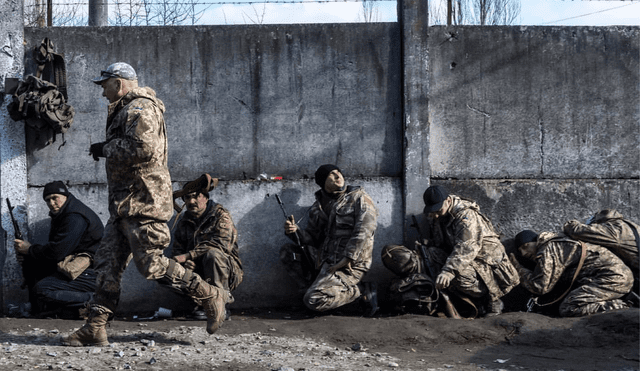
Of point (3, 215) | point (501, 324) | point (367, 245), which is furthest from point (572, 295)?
point (3, 215)

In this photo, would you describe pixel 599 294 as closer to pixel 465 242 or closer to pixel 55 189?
pixel 465 242

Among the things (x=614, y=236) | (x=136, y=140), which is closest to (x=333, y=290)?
(x=136, y=140)

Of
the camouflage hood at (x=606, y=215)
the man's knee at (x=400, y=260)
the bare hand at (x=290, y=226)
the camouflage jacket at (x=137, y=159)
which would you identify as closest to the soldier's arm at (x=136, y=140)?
the camouflage jacket at (x=137, y=159)

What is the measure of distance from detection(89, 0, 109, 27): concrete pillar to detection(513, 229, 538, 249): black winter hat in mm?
4668

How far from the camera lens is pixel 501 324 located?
573cm

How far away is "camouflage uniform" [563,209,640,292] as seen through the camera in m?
6.27

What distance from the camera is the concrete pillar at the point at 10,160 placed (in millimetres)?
6582

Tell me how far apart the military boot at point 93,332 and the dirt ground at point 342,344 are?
0.07 meters

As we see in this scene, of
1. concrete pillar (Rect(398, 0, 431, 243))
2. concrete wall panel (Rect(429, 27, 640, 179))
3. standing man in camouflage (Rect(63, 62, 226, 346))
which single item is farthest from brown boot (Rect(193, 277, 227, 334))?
concrete wall panel (Rect(429, 27, 640, 179))

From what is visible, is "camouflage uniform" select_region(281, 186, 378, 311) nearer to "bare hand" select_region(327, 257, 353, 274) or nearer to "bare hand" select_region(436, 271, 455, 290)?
"bare hand" select_region(327, 257, 353, 274)

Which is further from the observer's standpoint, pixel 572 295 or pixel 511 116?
pixel 511 116

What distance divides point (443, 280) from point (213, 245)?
208cm

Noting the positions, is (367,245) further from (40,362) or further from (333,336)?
(40,362)

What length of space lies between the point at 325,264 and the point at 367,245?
0.45 m
